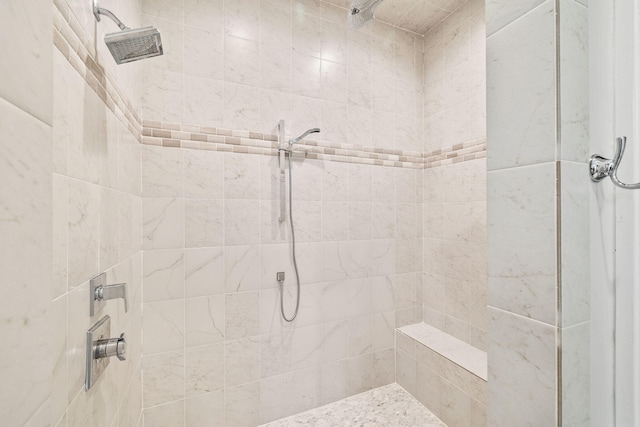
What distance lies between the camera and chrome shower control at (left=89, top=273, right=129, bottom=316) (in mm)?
819

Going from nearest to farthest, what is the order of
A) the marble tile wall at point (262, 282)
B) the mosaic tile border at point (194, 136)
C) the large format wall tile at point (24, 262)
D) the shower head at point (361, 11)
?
1. the large format wall tile at point (24, 262)
2. the mosaic tile border at point (194, 136)
3. the shower head at point (361, 11)
4. the marble tile wall at point (262, 282)

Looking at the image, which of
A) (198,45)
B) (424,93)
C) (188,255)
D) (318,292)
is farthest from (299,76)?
(318,292)

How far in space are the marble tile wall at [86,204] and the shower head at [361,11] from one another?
923 millimetres

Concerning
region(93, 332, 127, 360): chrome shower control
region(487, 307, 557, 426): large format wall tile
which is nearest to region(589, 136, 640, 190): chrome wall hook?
region(487, 307, 557, 426): large format wall tile

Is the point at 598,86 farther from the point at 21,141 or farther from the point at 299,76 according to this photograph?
the point at 299,76

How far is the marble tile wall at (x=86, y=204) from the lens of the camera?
2.13 feet

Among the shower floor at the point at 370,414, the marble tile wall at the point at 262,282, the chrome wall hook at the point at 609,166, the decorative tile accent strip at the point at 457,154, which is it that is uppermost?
the decorative tile accent strip at the point at 457,154

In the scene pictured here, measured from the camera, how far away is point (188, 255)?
5.12 feet

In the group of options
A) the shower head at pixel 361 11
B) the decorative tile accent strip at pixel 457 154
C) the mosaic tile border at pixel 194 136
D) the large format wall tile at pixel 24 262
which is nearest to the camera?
the large format wall tile at pixel 24 262

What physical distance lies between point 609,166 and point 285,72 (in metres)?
1.66

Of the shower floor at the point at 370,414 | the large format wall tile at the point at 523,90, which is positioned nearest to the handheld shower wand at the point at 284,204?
the shower floor at the point at 370,414

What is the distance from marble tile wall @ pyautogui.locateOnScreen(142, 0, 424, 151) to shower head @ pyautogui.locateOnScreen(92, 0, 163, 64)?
0.63 meters

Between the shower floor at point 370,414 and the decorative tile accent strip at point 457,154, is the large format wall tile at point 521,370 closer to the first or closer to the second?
the shower floor at point 370,414

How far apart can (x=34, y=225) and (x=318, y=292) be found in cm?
169
